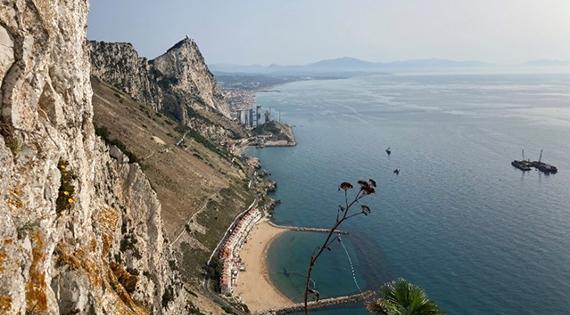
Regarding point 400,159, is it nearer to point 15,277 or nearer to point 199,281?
point 199,281

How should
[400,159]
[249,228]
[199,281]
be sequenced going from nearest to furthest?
1. [199,281]
2. [249,228]
3. [400,159]

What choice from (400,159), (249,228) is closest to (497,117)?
(400,159)

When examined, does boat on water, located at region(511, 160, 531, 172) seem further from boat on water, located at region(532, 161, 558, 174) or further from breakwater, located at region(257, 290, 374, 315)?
breakwater, located at region(257, 290, 374, 315)

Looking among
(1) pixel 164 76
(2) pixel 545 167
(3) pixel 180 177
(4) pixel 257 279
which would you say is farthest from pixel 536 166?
(1) pixel 164 76

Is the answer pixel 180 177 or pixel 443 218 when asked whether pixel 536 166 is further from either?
pixel 180 177

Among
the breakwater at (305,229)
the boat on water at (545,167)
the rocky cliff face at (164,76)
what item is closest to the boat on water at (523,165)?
the boat on water at (545,167)

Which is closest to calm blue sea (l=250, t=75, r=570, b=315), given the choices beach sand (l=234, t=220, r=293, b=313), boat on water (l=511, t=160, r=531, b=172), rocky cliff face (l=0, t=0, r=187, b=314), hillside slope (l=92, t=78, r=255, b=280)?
beach sand (l=234, t=220, r=293, b=313)
